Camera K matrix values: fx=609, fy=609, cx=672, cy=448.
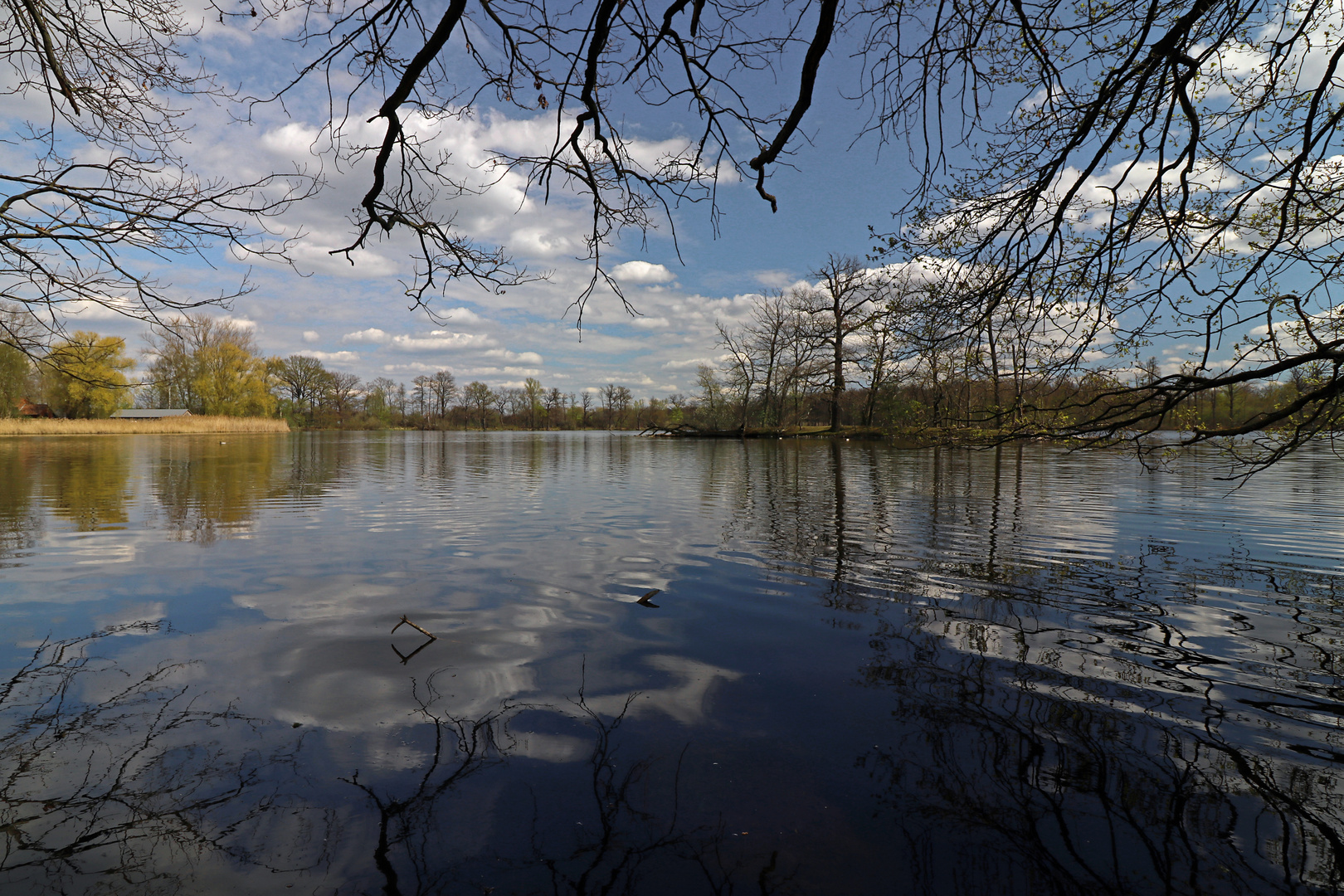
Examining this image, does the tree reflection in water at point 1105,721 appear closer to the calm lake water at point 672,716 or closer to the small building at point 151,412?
the calm lake water at point 672,716

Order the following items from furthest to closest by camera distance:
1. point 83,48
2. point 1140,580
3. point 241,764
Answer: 1. point 1140,580
2. point 83,48
3. point 241,764

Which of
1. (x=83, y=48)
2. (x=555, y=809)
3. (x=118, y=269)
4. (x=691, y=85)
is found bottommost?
(x=555, y=809)

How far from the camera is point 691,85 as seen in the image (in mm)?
3818

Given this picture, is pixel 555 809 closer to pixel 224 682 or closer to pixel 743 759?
pixel 743 759

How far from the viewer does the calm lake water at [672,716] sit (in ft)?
8.03

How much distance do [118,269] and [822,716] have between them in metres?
5.91

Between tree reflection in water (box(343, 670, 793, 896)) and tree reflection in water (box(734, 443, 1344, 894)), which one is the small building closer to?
tree reflection in water (box(343, 670, 793, 896))

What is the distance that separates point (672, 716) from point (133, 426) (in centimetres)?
6521

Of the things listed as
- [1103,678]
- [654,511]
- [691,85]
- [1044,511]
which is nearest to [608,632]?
[1103,678]

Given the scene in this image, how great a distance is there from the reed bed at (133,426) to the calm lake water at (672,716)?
5045 centimetres

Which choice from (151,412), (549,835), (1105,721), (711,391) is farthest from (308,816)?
(151,412)

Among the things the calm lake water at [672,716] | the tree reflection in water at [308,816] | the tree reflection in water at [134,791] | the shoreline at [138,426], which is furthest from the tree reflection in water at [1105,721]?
the shoreline at [138,426]

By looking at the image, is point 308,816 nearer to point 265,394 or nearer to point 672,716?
point 672,716

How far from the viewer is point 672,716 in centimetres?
362
